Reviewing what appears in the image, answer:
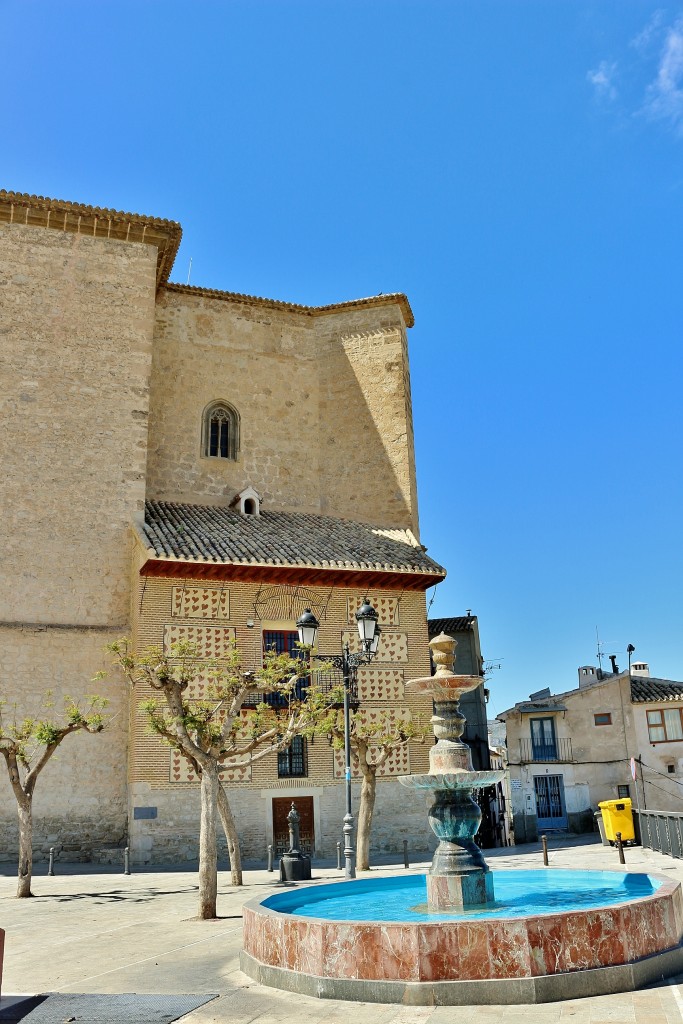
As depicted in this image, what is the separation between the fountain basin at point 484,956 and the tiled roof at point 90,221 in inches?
718

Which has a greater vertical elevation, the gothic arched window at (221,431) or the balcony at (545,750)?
the gothic arched window at (221,431)

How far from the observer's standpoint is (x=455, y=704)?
8156 mm

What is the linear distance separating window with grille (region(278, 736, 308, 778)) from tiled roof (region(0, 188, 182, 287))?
1221 centimetres

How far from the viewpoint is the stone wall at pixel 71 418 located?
1786 centimetres

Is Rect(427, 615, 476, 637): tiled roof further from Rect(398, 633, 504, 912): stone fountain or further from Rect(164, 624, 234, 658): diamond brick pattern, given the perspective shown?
Rect(398, 633, 504, 912): stone fountain

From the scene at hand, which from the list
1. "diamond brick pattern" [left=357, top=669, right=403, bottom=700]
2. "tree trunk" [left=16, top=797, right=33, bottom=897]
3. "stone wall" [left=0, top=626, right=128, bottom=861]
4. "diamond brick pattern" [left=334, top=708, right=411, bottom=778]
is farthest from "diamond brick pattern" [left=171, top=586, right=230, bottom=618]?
"tree trunk" [left=16, top=797, right=33, bottom=897]

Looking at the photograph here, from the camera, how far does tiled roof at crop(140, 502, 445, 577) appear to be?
17.6 metres

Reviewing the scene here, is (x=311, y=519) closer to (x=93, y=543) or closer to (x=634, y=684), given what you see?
(x=93, y=543)

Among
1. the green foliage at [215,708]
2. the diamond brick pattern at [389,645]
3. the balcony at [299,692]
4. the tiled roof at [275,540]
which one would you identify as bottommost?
the green foliage at [215,708]

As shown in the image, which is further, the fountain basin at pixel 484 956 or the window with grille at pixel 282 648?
the window with grille at pixel 282 648

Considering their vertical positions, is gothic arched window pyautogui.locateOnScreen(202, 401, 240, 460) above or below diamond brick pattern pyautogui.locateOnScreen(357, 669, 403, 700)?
above

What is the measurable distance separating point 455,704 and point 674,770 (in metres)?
19.4

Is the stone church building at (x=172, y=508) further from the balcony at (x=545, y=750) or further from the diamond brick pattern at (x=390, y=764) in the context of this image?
the balcony at (x=545, y=750)

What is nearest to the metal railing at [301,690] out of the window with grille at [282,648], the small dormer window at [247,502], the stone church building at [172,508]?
the window with grille at [282,648]
